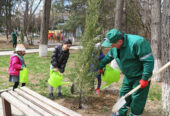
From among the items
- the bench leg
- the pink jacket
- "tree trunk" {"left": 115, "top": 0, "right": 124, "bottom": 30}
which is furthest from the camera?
"tree trunk" {"left": 115, "top": 0, "right": 124, "bottom": 30}

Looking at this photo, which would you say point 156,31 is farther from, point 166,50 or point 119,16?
point 166,50

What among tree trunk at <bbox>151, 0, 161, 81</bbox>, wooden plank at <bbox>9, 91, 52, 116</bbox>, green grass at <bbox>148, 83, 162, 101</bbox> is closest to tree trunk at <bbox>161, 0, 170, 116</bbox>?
green grass at <bbox>148, 83, 162, 101</bbox>

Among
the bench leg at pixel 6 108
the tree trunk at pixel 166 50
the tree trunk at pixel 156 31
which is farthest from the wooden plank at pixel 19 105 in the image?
the tree trunk at pixel 156 31

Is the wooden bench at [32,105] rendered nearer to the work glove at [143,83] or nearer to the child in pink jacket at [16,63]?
the child in pink jacket at [16,63]

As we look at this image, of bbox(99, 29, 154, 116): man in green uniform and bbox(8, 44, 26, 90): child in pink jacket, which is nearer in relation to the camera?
bbox(99, 29, 154, 116): man in green uniform

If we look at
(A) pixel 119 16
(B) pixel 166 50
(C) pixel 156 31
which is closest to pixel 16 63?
(B) pixel 166 50

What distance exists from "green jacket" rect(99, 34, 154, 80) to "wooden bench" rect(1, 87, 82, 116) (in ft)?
3.44

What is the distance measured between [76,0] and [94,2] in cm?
1270

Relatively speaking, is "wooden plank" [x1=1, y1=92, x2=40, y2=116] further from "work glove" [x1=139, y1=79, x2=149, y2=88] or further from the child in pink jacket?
"work glove" [x1=139, y1=79, x2=149, y2=88]

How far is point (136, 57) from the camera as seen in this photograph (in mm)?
2412

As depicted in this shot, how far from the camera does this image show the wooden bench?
2.54 m

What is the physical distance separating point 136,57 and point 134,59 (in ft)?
0.15

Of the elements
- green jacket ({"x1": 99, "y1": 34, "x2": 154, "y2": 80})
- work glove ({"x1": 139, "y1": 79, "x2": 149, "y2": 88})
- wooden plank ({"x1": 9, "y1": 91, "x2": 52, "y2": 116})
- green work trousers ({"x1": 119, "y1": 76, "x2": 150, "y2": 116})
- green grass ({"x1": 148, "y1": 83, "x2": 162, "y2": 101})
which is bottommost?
green grass ({"x1": 148, "y1": 83, "x2": 162, "y2": 101})

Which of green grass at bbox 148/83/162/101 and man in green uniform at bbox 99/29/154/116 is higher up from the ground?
man in green uniform at bbox 99/29/154/116
